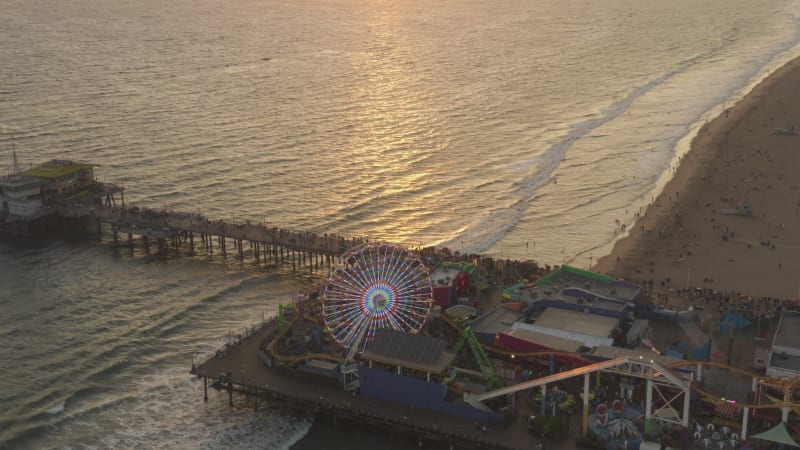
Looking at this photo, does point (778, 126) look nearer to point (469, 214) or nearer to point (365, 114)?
point (469, 214)

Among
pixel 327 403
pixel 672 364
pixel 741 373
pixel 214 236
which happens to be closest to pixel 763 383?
pixel 741 373

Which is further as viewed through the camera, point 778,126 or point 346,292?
point 778,126

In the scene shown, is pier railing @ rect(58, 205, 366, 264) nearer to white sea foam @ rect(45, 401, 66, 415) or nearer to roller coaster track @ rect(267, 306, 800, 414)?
roller coaster track @ rect(267, 306, 800, 414)

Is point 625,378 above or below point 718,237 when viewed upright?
below

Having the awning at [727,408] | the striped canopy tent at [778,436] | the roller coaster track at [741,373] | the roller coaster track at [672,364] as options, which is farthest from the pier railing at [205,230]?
the striped canopy tent at [778,436]

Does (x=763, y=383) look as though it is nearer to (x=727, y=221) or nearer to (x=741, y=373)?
(x=741, y=373)

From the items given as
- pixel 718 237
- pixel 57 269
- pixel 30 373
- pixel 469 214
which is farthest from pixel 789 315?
pixel 57 269

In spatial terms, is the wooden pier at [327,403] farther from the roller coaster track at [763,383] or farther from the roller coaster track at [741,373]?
the roller coaster track at [763,383]
